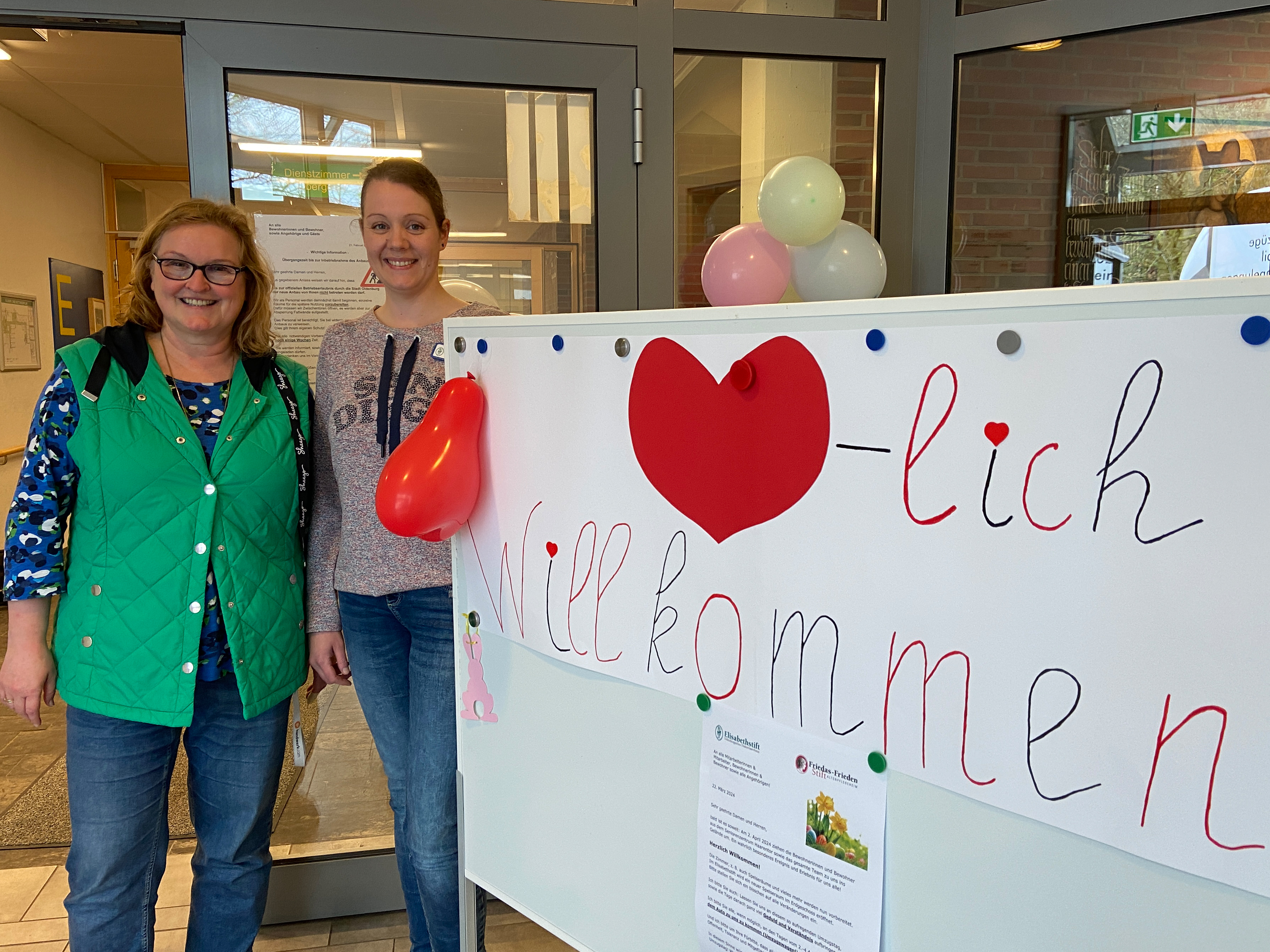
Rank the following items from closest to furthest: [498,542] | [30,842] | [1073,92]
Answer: [498,542] < [1073,92] < [30,842]

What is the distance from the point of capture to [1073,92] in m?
2.14

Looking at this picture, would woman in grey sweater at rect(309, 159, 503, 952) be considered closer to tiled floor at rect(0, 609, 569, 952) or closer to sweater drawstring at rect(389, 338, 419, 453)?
sweater drawstring at rect(389, 338, 419, 453)

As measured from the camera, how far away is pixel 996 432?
2.38 ft

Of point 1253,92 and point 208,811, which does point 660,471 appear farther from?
point 1253,92

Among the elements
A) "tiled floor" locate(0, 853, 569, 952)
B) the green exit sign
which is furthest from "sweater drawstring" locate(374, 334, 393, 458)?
the green exit sign

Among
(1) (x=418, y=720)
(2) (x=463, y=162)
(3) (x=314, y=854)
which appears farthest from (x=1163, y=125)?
(3) (x=314, y=854)

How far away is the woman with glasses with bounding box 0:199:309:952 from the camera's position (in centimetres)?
139

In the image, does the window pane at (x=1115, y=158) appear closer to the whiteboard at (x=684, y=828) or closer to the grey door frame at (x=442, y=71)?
the grey door frame at (x=442, y=71)

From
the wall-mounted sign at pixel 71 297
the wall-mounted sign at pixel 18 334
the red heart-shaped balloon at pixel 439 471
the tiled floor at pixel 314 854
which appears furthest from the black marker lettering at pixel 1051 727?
the wall-mounted sign at pixel 71 297

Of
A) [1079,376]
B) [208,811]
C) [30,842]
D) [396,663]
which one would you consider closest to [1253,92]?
[1079,376]

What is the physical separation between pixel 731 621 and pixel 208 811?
3.80 feet

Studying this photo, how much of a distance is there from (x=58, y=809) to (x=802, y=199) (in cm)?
286

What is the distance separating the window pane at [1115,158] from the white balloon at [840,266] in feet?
2.81

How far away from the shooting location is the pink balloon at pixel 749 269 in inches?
57.7
